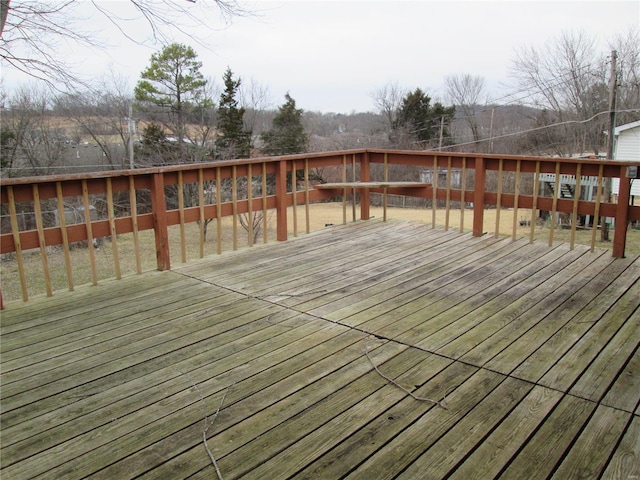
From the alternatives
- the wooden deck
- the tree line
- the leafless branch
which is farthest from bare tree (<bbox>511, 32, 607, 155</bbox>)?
the leafless branch

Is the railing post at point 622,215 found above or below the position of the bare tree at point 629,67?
below

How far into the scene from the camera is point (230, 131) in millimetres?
21516

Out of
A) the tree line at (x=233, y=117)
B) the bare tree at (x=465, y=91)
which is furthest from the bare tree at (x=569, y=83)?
the bare tree at (x=465, y=91)

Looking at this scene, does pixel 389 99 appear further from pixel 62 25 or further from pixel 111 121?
pixel 62 25

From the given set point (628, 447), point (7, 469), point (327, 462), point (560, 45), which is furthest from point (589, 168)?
point (560, 45)

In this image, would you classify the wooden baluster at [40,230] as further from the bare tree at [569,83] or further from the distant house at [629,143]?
the bare tree at [569,83]

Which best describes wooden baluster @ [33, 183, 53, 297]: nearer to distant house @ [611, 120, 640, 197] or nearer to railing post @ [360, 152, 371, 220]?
railing post @ [360, 152, 371, 220]

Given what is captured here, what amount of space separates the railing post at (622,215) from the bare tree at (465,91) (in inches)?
1035

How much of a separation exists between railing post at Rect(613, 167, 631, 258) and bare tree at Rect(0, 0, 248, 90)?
5.18m

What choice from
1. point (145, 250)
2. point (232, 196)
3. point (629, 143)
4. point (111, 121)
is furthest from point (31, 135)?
point (629, 143)

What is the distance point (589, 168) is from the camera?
15.0 feet

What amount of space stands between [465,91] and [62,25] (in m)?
27.3

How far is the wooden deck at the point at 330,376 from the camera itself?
69.9 inches

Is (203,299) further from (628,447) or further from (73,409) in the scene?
(628,447)
